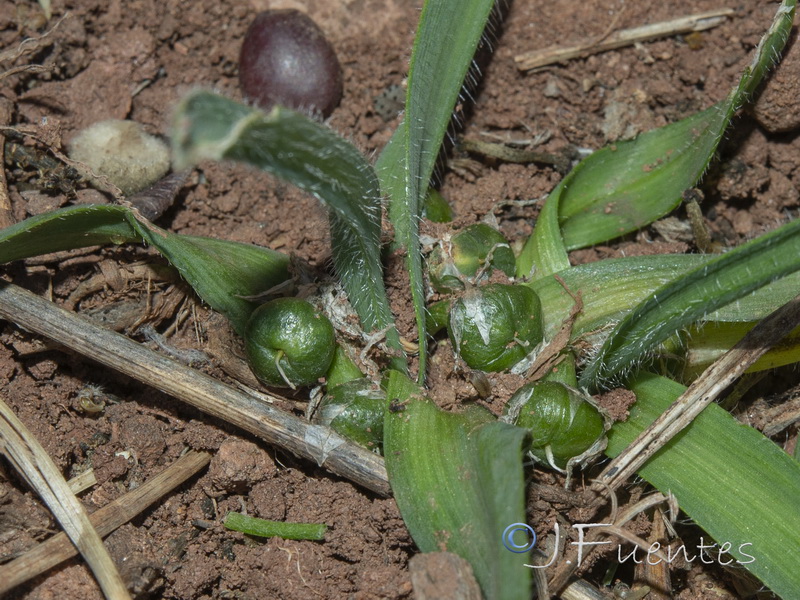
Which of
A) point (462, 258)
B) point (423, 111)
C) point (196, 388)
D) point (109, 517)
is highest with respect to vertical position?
point (423, 111)

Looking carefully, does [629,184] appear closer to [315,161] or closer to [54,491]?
[315,161]

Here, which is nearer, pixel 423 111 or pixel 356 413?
pixel 356 413

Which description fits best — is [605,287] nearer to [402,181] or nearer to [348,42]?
[402,181]

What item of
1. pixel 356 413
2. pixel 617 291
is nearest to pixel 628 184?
pixel 617 291

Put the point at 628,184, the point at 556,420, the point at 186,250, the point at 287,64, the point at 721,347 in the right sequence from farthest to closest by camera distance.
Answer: the point at 287,64
the point at 628,184
the point at 721,347
the point at 186,250
the point at 556,420

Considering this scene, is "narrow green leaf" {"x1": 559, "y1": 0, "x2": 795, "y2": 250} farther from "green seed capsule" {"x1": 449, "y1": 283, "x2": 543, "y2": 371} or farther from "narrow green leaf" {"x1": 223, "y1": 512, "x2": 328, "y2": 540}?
"narrow green leaf" {"x1": 223, "y1": 512, "x2": 328, "y2": 540}

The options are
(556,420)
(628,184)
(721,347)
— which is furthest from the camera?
(628,184)

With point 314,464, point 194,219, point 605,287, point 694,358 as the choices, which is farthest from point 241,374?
point 694,358

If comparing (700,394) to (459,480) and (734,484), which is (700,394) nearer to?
(734,484)

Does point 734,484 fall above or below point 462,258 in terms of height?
below
